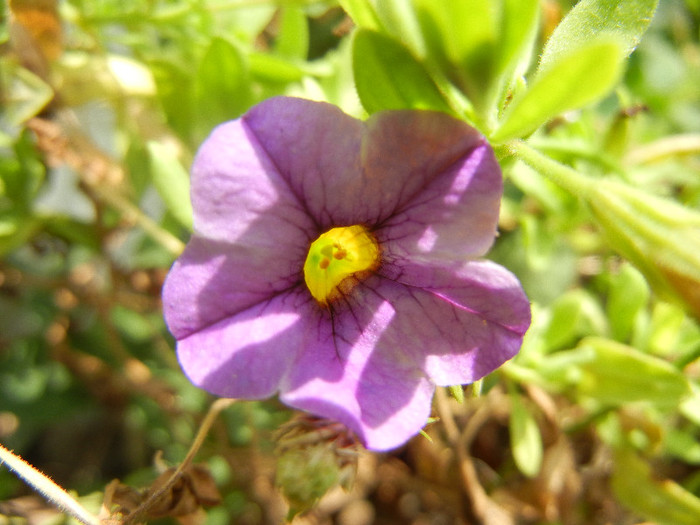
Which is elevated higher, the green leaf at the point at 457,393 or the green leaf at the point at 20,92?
the green leaf at the point at 20,92

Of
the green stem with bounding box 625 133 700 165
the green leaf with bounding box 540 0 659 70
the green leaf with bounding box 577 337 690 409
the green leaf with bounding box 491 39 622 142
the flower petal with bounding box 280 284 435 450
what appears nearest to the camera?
the green leaf with bounding box 491 39 622 142

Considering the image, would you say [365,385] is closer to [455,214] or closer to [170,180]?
[455,214]

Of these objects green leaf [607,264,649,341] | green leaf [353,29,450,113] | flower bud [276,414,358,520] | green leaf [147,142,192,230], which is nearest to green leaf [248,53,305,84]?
green leaf [147,142,192,230]

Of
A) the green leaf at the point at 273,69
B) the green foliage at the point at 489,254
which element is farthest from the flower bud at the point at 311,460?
the green leaf at the point at 273,69

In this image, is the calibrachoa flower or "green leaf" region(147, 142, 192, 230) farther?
"green leaf" region(147, 142, 192, 230)

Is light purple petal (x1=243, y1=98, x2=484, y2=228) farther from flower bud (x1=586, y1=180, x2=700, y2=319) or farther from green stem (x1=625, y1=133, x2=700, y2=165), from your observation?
green stem (x1=625, y1=133, x2=700, y2=165)

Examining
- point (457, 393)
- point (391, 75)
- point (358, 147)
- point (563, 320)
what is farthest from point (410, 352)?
point (563, 320)

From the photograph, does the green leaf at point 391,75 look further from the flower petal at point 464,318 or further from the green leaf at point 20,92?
the green leaf at point 20,92

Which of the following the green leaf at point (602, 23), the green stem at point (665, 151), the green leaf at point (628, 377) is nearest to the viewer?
the green leaf at point (602, 23)
